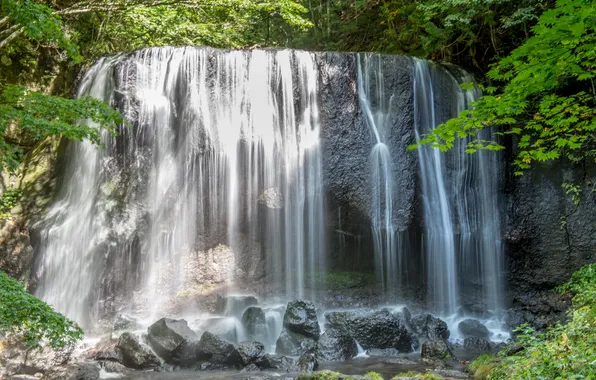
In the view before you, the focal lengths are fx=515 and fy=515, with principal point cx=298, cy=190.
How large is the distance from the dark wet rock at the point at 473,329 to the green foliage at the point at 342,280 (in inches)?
85.6

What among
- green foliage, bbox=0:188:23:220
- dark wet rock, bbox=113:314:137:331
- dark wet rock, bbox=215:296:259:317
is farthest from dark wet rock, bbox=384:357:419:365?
green foliage, bbox=0:188:23:220

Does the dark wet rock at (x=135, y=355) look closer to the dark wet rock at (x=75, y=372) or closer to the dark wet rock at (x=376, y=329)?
the dark wet rock at (x=75, y=372)

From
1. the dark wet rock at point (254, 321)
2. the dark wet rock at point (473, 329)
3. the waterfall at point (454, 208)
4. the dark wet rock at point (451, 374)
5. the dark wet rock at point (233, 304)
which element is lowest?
the dark wet rock at point (451, 374)

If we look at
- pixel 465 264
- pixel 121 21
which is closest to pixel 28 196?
pixel 121 21

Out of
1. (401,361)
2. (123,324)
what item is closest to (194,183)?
(123,324)

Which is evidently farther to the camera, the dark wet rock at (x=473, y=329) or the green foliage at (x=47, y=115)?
the dark wet rock at (x=473, y=329)

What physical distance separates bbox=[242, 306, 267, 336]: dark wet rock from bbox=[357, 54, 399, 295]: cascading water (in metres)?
3.03

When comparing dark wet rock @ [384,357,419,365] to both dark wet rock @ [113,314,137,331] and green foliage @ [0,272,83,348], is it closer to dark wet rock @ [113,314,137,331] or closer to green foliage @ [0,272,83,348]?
dark wet rock @ [113,314,137,331]

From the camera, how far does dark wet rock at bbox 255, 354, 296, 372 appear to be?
8273mm

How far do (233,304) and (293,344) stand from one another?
2250 mm

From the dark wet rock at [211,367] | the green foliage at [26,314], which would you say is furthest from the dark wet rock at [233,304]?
the green foliage at [26,314]

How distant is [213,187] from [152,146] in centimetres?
169

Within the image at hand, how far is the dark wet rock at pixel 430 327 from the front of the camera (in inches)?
392

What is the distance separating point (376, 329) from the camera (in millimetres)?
9453
